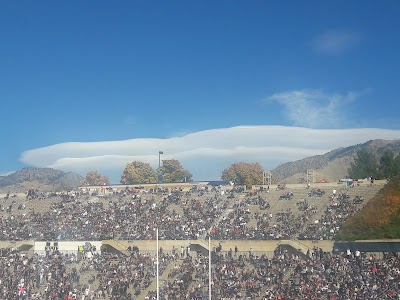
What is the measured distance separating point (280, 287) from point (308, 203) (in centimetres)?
917

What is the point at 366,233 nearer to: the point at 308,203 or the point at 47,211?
the point at 308,203

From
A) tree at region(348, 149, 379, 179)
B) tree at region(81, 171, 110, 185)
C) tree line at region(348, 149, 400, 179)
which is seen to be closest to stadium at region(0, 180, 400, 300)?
tree line at region(348, 149, 400, 179)

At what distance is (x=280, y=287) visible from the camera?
22250 millimetres

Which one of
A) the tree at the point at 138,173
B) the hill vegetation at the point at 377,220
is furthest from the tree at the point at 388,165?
the tree at the point at 138,173

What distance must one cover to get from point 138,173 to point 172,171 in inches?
164

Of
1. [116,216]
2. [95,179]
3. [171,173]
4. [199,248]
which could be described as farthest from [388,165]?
[95,179]

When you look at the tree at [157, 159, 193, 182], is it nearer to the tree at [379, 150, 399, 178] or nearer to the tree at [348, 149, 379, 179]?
the tree at [348, 149, 379, 179]

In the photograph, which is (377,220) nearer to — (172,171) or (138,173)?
(172,171)

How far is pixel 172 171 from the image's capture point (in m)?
66.8

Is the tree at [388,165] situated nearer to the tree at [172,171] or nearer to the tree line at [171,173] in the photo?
the tree line at [171,173]

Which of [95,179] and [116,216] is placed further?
[95,179]

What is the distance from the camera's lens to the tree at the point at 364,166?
39.5 m

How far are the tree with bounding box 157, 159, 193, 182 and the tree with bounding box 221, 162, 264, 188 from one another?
5111 mm

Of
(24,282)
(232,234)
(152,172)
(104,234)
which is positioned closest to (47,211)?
(104,234)
